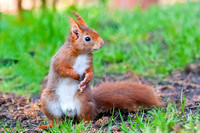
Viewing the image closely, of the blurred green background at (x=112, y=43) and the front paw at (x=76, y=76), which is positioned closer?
the front paw at (x=76, y=76)

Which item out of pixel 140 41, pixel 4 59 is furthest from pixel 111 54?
pixel 4 59

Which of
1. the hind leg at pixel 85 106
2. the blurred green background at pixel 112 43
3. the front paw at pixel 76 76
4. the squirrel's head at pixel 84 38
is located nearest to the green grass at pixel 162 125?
the hind leg at pixel 85 106

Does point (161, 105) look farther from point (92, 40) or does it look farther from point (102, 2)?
point (102, 2)

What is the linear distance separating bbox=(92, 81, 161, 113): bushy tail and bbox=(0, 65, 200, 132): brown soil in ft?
0.25

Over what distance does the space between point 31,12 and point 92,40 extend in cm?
383

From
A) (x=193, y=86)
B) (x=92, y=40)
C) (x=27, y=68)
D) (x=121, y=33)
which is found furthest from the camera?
(x=121, y=33)

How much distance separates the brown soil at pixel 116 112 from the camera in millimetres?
2977

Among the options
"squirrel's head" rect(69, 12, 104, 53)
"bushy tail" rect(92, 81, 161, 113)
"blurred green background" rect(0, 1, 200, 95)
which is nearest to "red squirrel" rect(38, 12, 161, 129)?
"squirrel's head" rect(69, 12, 104, 53)

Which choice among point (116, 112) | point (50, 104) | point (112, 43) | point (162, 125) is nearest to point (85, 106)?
point (50, 104)

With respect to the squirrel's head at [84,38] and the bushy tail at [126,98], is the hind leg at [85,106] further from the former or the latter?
the squirrel's head at [84,38]

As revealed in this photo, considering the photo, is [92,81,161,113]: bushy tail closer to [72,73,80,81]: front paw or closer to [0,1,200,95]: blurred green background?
[72,73,80,81]: front paw

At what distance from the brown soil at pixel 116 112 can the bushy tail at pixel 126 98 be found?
8 cm

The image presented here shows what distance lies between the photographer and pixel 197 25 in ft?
17.7

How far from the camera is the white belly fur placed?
2.80 m
